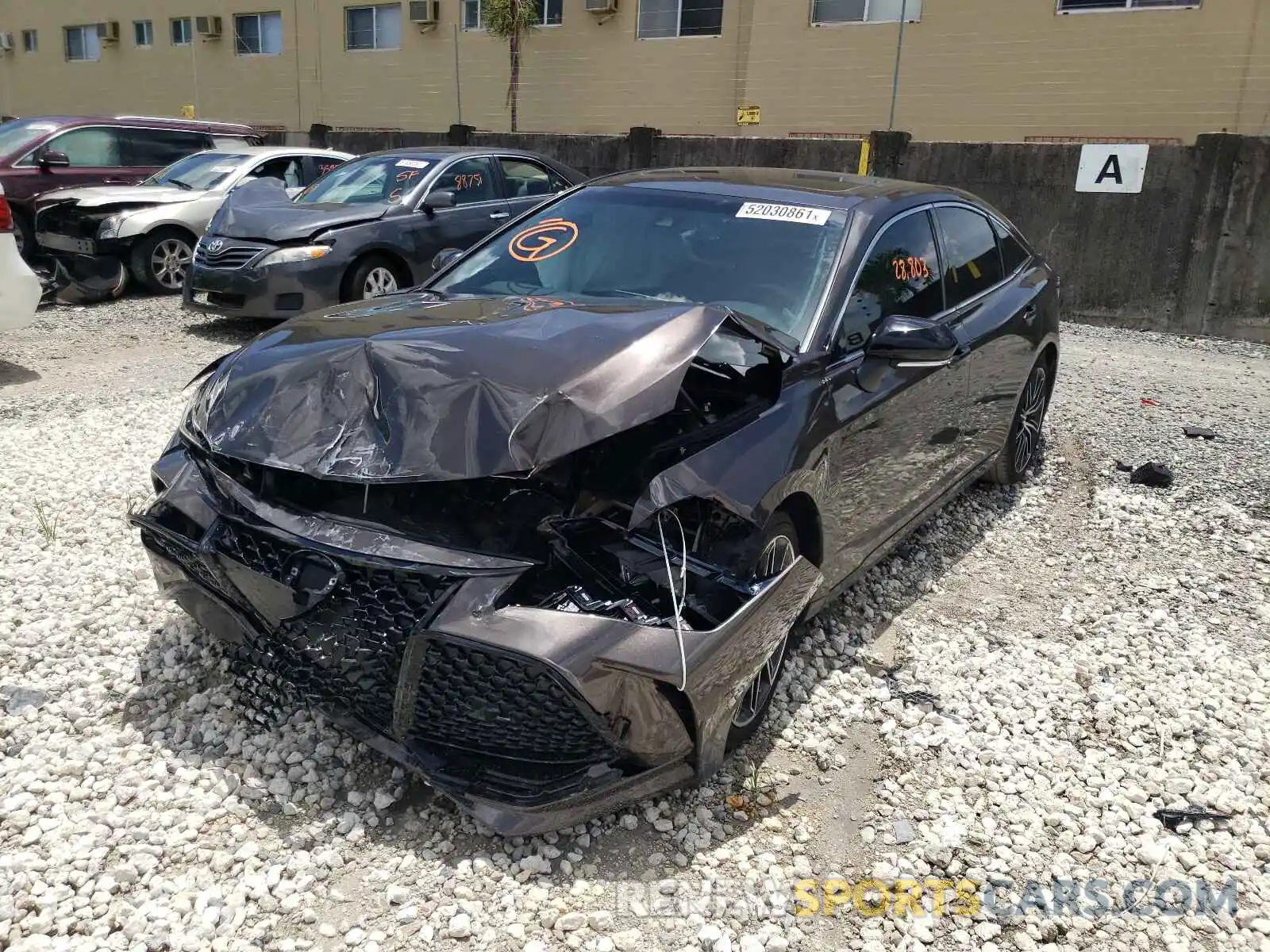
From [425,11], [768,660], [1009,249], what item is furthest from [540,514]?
[425,11]

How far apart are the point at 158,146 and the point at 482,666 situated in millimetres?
11919

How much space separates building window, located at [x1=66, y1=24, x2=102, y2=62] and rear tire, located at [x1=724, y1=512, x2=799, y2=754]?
32.1 m

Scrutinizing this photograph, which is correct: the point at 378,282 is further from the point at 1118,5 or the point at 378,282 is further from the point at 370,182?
the point at 1118,5

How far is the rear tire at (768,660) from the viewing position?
9.93ft

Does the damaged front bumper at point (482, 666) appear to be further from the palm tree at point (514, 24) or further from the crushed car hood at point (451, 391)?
the palm tree at point (514, 24)

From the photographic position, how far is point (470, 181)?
968 cm

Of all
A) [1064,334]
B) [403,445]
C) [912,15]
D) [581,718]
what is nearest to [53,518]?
[403,445]

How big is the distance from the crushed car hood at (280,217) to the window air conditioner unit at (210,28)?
777 inches

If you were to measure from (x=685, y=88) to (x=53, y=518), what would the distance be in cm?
1696

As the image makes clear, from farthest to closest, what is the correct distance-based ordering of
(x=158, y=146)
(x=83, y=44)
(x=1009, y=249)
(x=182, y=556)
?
(x=83, y=44)
(x=158, y=146)
(x=1009, y=249)
(x=182, y=556)

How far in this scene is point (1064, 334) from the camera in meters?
11.1

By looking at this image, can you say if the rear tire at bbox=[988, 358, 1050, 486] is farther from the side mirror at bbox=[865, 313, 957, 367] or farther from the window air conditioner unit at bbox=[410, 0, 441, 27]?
the window air conditioner unit at bbox=[410, 0, 441, 27]

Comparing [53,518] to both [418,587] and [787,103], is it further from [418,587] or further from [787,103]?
[787,103]

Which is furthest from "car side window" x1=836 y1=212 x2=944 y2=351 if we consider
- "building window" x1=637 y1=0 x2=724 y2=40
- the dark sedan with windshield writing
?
"building window" x1=637 y1=0 x2=724 y2=40
